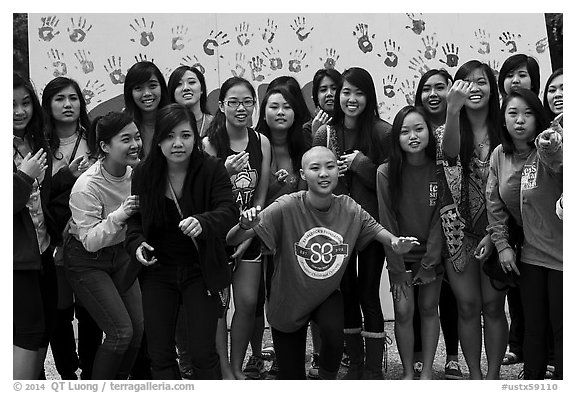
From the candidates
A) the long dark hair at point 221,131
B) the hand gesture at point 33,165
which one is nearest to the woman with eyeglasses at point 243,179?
the long dark hair at point 221,131

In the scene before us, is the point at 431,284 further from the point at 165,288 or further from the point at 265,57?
the point at 265,57

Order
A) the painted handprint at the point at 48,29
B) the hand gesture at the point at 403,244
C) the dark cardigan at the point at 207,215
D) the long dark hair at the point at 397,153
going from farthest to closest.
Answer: the painted handprint at the point at 48,29 → the long dark hair at the point at 397,153 → the hand gesture at the point at 403,244 → the dark cardigan at the point at 207,215

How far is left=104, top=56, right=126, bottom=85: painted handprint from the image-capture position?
5.60 meters

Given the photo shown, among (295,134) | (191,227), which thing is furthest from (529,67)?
(191,227)

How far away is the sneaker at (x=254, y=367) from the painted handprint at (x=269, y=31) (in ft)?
7.01

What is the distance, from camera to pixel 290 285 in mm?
4137

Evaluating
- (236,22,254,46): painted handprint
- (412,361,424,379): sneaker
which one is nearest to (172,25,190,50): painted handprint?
(236,22,254,46): painted handprint

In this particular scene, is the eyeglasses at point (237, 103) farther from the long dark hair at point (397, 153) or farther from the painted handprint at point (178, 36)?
the painted handprint at point (178, 36)

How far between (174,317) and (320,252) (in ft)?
2.53

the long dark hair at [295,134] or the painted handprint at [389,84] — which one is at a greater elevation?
the painted handprint at [389,84]

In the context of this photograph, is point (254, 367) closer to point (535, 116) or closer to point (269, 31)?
point (535, 116)

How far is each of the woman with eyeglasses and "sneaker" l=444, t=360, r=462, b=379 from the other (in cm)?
116

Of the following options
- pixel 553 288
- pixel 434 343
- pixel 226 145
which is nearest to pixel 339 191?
pixel 226 145

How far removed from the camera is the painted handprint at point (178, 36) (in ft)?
18.5
